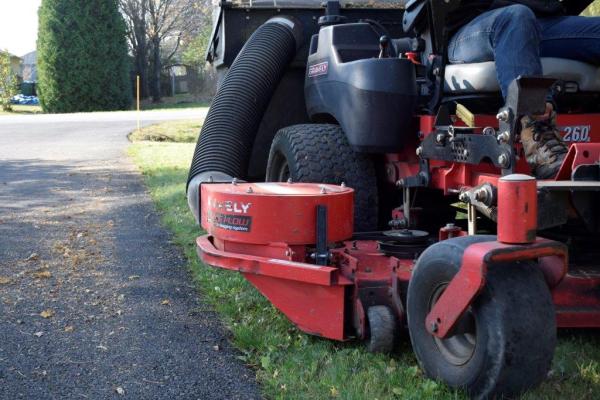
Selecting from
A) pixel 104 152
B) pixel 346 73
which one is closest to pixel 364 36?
pixel 346 73

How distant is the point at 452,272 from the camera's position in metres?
2.68

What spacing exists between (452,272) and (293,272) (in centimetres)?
88

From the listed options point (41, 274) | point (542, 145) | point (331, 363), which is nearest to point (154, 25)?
A: point (41, 274)

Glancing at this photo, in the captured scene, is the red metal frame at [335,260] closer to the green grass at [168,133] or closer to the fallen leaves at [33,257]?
the fallen leaves at [33,257]

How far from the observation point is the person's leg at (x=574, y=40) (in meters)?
3.68

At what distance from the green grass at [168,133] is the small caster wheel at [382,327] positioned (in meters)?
14.6

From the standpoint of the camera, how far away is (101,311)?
432 centimetres

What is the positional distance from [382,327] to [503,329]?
0.79 m

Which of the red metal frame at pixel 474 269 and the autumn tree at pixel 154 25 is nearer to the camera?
the red metal frame at pixel 474 269

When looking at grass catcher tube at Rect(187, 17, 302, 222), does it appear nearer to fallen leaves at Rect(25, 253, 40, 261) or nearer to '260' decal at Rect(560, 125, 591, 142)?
fallen leaves at Rect(25, 253, 40, 261)

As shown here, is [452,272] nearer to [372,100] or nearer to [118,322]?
[372,100]

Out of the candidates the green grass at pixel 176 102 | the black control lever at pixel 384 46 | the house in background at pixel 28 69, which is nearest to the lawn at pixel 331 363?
the black control lever at pixel 384 46

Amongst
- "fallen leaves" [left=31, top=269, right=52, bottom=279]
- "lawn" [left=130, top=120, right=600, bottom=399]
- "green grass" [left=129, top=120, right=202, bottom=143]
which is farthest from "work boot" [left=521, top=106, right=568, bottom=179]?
"green grass" [left=129, top=120, right=202, bottom=143]

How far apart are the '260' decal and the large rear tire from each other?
111cm
